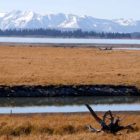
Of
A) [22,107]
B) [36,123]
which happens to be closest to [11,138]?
[36,123]

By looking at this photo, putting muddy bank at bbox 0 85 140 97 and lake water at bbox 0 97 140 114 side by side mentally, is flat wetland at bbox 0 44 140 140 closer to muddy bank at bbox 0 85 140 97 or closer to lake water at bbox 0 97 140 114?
muddy bank at bbox 0 85 140 97

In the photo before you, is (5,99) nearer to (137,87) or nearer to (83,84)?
(83,84)

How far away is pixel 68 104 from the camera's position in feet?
122

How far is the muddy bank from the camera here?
132 ft

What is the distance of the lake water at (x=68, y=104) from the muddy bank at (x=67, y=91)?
35.2 inches

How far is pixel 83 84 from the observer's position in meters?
42.7

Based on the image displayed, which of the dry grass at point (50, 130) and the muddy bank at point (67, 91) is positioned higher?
the dry grass at point (50, 130)

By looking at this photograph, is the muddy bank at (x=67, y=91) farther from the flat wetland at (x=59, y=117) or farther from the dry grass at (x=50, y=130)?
the dry grass at (x=50, y=130)

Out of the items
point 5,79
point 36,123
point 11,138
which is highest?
point 11,138

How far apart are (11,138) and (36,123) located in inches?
182

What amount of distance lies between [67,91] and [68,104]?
151 inches

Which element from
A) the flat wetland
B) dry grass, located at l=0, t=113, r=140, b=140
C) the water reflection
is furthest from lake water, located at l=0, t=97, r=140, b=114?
dry grass, located at l=0, t=113, r=140, b=140

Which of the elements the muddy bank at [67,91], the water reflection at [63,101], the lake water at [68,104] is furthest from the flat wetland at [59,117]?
the lake water at [68,104]

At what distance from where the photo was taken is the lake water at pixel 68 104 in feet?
113
